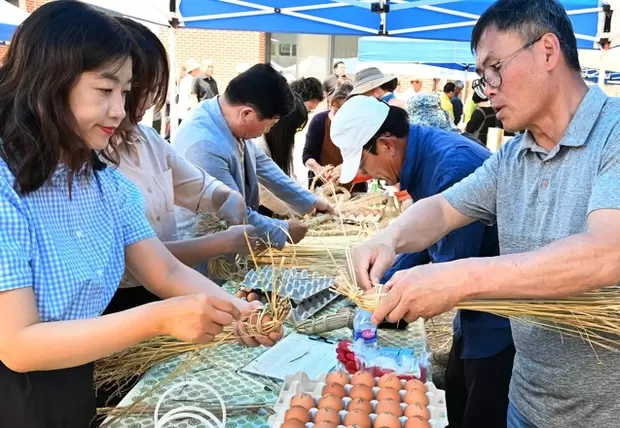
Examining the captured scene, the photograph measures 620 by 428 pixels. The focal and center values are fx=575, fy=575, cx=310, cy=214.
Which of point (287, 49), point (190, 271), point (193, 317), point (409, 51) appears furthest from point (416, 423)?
point (287, 49)

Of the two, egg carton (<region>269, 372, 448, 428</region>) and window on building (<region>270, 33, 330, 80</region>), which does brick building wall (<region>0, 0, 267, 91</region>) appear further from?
egg carton (<region>269, 372, 448, 428</region>)

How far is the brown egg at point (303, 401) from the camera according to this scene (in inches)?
52.1

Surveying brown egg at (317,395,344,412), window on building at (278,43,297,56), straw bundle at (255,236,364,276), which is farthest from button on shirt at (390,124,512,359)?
window on building at (278,43,297,56)

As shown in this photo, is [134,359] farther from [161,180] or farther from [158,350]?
[161,180]

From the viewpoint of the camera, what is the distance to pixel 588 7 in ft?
14.5

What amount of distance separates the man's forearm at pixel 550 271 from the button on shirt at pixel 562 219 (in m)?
0.10

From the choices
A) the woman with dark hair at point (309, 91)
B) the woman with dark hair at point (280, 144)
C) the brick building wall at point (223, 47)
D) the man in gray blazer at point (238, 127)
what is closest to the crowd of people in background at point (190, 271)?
the man in gray blazer at point (238, 127)

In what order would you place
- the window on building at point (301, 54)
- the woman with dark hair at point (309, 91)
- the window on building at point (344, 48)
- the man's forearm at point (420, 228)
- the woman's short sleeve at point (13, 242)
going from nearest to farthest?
1. the woman's short sleeve at point (13, 242)
2. the man's forearm at point (420, 228)
3. the woman with dark hair at point (309, 91)
4. the window on building at point (301, 54)
5. the window on building at point (344, 48)

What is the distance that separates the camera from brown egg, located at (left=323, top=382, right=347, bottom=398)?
4.60 feet

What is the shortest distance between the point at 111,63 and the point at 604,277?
45.0 inches

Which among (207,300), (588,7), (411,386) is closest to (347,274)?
(411,386)

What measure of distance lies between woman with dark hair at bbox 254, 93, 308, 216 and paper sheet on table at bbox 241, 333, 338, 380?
175cm

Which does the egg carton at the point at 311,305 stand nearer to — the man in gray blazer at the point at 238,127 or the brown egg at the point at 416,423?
the man in gray blazer at the point at 238,127

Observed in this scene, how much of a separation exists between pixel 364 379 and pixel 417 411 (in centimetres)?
20
